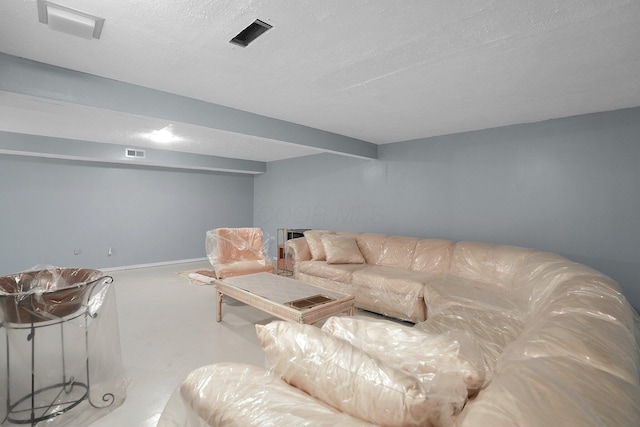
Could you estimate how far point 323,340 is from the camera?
0.90 meters

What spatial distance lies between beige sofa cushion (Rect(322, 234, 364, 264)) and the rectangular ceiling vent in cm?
337

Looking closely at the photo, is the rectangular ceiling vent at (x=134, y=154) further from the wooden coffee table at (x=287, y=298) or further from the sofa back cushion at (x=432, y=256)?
the sofa back cushion at (x=432, y=256)

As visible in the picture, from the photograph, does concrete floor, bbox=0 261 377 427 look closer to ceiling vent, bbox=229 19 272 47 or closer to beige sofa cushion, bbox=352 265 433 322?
beige sofa cushion, bbox=352 265 433 322

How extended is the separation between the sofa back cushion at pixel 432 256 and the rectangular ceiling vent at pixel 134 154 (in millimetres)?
4517

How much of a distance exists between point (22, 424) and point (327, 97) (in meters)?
2.92

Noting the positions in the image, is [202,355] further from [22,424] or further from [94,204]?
[94,204]

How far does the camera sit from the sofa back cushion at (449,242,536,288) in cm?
271

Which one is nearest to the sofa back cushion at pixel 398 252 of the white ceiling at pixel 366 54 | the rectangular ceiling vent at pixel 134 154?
the white ceiling at pixel 366 54

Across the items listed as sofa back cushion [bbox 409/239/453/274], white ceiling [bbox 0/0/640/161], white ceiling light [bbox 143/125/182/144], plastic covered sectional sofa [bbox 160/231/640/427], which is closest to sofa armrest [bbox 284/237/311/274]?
sofa back cushion [bbox 409/239/453/274]

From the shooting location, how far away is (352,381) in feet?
2.58

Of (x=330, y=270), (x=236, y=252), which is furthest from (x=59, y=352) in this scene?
(x=330, y=270)

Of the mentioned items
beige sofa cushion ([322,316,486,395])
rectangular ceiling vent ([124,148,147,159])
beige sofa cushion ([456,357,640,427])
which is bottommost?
beige sofa cushion ([322,316,486,395])

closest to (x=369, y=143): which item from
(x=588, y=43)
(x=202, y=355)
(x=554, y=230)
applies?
(x=554, y=230)

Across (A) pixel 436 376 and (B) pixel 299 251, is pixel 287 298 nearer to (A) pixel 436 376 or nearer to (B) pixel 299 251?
(B) pixel 299 251
